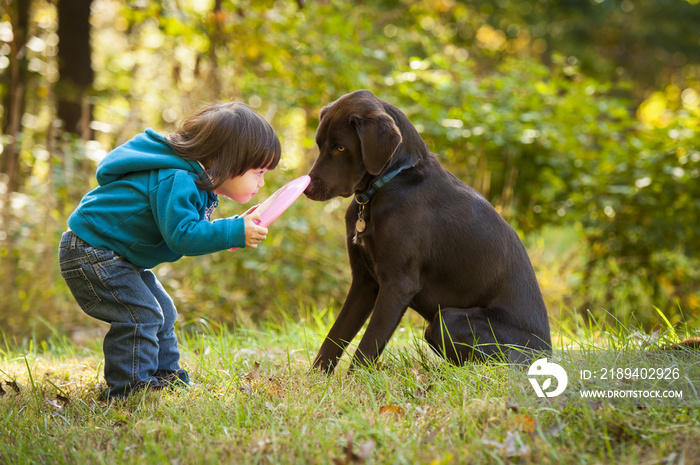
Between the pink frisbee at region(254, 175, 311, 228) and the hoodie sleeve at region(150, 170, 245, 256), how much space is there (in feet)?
0.44

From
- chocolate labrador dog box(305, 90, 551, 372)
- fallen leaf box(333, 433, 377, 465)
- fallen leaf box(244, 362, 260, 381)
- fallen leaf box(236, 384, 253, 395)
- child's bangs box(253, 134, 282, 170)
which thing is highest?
child's bangs box(253, 134, 282, 170)

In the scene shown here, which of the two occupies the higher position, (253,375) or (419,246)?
(419,246)

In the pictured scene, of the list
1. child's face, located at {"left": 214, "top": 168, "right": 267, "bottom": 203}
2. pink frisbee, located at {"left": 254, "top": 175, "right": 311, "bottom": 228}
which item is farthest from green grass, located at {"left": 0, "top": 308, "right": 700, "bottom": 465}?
child's face, located at {"left": 214, "top": 168, "right": 267, "bottom": 203}

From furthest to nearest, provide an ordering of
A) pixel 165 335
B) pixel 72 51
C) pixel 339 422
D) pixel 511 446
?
1. pixel 72 51
2. pixel 165 335
3. pixel 339 422
4. pixel 511 446

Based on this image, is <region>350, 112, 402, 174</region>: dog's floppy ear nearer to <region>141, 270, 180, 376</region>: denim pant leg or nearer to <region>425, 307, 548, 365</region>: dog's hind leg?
<region>425, 307, 548, 365</region>: dog's hind leg

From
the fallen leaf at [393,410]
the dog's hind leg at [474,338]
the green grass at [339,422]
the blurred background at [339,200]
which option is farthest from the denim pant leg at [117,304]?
the blurred background at [339,200]

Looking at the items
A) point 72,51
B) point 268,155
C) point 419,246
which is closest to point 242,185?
point 268,155

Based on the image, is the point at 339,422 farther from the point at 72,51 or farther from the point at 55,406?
the point at 72,51

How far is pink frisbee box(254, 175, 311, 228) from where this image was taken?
Answer: 2719mm

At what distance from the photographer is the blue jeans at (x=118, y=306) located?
2.71 metres

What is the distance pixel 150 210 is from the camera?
271cm

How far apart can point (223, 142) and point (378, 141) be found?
2.47ft

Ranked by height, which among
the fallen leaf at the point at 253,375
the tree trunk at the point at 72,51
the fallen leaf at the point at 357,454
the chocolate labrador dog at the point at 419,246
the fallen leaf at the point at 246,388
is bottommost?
the fallen leaf at the point at 253,375

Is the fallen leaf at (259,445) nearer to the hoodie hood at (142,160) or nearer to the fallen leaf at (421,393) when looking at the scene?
the fallen leaf at (421,393)
